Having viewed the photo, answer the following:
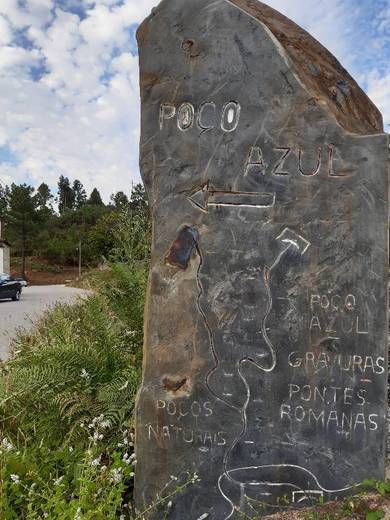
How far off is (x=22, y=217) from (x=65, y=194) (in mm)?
48062

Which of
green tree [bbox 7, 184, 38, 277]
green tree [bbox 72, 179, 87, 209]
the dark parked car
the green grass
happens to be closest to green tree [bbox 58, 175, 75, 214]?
green tree [bbox 72, 179, 87, 209]

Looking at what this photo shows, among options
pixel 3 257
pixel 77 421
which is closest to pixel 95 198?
pixel 3 257

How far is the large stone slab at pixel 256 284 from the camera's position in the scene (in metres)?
2.62

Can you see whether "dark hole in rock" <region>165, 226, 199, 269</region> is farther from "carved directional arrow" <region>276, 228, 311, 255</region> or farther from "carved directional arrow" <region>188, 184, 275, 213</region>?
"carved directional arrow" <region>276, 228, 311, 255</region>

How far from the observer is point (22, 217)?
41.5m

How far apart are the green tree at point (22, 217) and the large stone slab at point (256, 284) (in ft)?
133

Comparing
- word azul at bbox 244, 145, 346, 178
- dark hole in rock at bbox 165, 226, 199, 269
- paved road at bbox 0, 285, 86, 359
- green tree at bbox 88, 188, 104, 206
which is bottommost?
paved road at bbox 0, 285, 86, 359

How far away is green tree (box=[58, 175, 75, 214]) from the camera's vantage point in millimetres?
86300

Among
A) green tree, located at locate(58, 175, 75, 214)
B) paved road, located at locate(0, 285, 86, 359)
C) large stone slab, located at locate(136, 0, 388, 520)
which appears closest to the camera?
large stone slab, located at locate(136, 0, 388, 520)

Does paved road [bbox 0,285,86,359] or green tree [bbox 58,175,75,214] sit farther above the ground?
green tree [bbox 58,175,75,214]

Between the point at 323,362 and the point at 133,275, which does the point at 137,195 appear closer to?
the point at 133,275

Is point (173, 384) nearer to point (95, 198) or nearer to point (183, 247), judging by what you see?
point (183, 247)

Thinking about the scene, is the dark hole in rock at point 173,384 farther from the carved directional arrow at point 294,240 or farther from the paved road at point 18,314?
the paved road at point 18,314

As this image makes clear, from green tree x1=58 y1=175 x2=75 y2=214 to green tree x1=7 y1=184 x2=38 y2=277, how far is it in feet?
141
